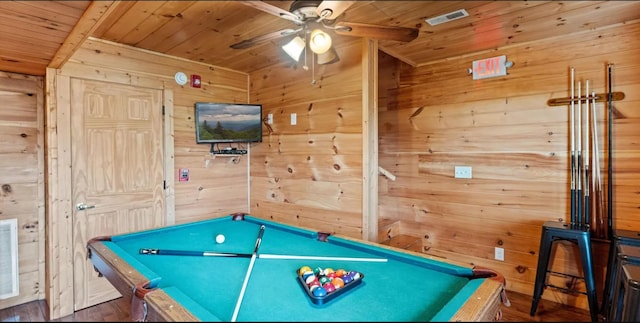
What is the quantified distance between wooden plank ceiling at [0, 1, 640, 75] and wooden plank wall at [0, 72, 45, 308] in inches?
7.5

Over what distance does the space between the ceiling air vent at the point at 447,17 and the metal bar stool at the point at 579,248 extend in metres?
1.65

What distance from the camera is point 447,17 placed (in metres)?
2.28

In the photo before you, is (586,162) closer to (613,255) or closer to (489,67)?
(613,255)

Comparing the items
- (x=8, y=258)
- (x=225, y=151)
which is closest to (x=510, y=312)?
(x=225, y=151)

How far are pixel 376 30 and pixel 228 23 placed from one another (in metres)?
1.14

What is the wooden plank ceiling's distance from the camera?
1.70 metres

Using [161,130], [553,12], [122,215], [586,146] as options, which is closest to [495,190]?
[586,146]

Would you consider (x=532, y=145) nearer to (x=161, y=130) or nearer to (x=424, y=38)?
(x=424, y=38)

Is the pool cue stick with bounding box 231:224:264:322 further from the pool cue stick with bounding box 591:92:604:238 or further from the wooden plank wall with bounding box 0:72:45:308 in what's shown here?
the pool cue stick with bounding box 591:92:604:238

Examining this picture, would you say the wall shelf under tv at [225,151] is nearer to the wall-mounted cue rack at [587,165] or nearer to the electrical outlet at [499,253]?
the electrical outlet at [499,253]

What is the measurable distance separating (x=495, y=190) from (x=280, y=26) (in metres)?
2.33

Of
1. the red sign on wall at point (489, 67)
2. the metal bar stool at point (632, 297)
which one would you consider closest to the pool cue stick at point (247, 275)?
the metal bar stool at point (632, 297)

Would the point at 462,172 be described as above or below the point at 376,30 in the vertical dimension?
below

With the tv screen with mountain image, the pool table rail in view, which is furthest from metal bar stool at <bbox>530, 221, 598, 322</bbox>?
the tv screen with mountain image
